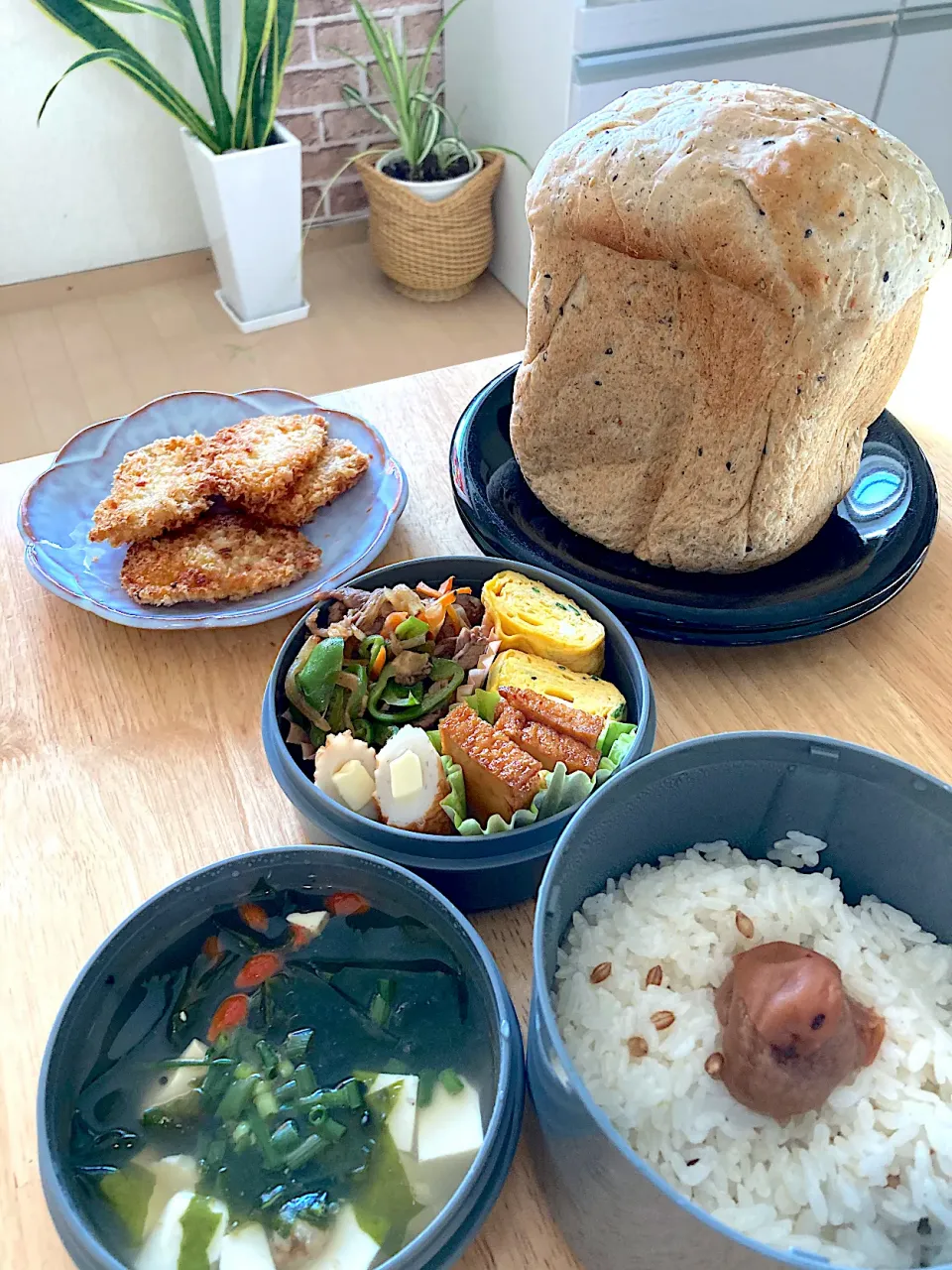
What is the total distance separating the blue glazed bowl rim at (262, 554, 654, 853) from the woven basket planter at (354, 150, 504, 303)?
6.43ft

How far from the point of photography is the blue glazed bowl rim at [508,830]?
67cm

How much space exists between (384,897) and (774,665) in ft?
1.45

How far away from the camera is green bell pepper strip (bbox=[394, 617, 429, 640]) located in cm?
80

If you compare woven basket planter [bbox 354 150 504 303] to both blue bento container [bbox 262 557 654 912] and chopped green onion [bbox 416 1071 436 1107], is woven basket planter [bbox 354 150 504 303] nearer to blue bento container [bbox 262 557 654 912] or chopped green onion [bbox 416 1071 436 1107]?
blue bento container [bbox 262 557 654 912]

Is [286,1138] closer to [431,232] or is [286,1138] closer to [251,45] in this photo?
[251,45]

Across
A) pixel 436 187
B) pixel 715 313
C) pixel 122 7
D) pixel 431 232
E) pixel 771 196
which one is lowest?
pixel 431 232

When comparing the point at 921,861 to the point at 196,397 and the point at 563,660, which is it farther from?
the point at 196,397

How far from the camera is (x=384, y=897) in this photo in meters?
0.63

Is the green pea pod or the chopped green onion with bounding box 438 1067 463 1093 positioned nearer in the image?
the chopped green onion with bounding box 438 1067 463 1093

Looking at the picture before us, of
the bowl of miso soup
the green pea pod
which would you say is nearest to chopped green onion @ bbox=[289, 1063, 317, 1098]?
the bowl of miso soup

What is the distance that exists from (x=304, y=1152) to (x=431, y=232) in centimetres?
247

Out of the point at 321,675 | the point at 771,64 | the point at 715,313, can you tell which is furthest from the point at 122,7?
the point at 321,675

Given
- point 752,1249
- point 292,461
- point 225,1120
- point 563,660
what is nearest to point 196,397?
point 292,461

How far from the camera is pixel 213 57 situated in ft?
7.77
